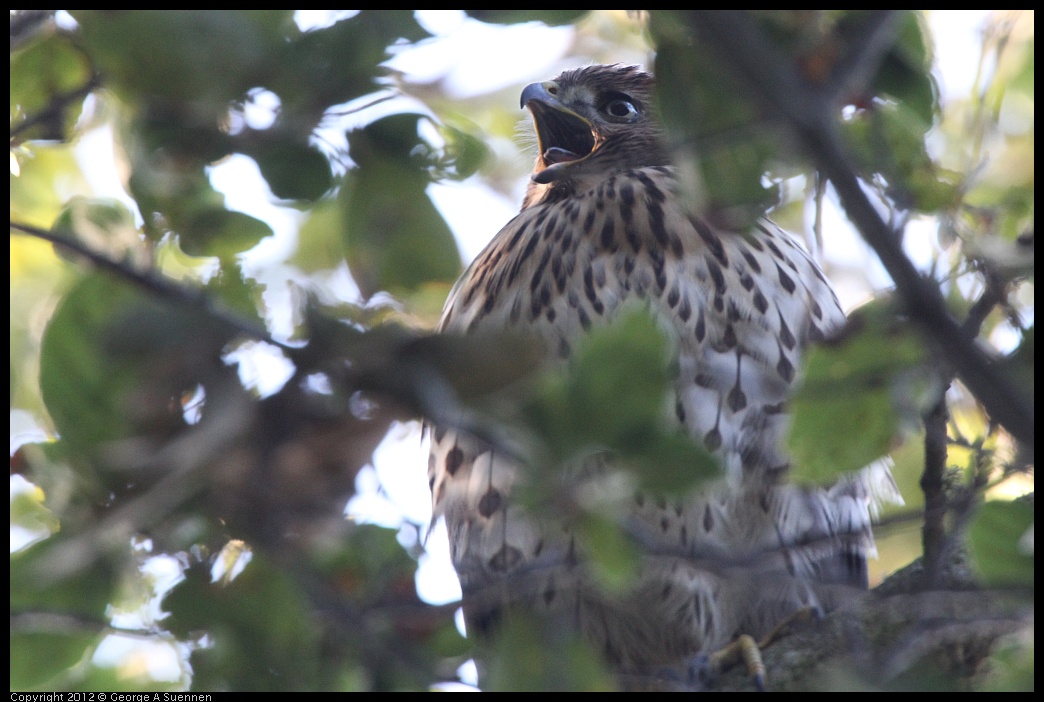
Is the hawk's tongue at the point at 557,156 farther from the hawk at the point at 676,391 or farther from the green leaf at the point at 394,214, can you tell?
the green leaf at the point at 394,214

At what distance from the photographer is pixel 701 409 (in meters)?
2.88

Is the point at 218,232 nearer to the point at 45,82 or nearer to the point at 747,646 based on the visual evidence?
the point at 45,82

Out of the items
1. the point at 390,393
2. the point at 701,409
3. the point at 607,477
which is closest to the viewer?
the point at 390,393

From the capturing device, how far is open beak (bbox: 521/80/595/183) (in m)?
3.63

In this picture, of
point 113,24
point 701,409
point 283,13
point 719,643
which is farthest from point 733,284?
point 113,24

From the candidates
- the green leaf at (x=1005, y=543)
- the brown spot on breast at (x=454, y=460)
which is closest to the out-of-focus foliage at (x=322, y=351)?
the green leaf at (x=1005, y=543)

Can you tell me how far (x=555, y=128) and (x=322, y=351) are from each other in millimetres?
2887

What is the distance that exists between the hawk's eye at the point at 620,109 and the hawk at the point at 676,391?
0.27 metres

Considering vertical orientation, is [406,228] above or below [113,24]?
below

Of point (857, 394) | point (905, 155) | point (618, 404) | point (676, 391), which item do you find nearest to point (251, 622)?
point (618, 404)

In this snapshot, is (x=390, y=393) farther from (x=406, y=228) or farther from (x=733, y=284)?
(x=733, y=284)

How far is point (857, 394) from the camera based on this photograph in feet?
4.24

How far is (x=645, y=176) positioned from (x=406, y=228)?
85.0 inches

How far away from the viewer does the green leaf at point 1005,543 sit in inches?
49.2
